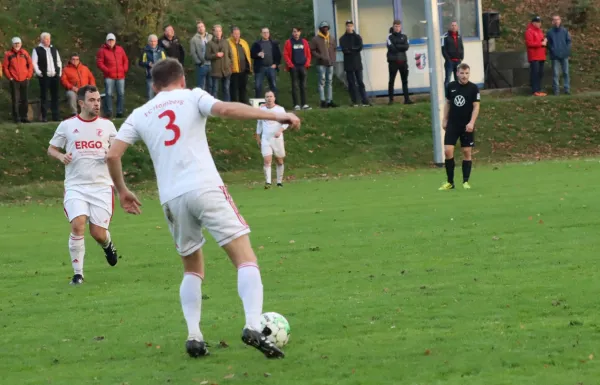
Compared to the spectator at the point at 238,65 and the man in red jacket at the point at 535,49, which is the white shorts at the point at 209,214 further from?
the man in red jacket at the point at 535,49

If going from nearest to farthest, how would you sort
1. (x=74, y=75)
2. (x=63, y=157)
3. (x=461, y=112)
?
(x=63, y=157) → (x=461, y=112) → (x=74, y=75)

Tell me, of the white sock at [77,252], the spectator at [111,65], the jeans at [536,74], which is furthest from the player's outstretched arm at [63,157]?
the jeans at [536,74]

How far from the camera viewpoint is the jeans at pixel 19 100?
99.5ft

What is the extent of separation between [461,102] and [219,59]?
1234cm

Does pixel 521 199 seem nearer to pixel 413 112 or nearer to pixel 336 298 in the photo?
pixel 336 298

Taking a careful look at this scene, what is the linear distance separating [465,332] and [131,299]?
154 inches

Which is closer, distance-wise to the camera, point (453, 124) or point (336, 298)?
point (336, 298)

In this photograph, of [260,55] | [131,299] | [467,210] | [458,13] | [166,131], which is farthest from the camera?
[458,13]

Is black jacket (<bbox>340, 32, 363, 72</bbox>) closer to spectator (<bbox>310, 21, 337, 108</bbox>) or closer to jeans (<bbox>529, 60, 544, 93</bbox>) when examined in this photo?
spectator (<bbox>310, 21, 337, 108</bbox>)

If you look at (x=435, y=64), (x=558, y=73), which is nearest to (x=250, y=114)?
(x=435, y=64)

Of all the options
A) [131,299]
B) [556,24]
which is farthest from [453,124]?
[556,24]

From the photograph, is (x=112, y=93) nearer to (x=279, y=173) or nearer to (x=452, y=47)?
(x=279, y=173)

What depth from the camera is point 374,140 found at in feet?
107

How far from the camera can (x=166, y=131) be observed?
789cm
